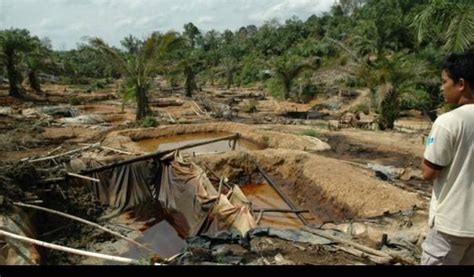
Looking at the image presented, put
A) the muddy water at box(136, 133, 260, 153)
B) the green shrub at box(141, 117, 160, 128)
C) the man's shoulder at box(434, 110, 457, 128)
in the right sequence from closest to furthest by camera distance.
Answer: the man's shoulder at box(434, 110, 457, 128), the muddy water at box(136, 133, 260, 153), the green shrub at box(141, 117, 160, 128)

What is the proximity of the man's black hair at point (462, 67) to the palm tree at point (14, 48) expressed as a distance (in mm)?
25460

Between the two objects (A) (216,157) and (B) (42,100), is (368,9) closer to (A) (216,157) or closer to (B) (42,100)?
(B) (42,100)

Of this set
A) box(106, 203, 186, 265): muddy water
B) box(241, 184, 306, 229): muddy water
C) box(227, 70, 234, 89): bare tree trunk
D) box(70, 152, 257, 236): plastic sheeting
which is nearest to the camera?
box(106, 203, 186, 265): muddy water

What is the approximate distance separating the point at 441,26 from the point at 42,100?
23117 mm

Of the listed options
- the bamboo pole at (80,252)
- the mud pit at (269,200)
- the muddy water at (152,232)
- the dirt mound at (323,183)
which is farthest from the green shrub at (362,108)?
the bamboo pole at (80,252)

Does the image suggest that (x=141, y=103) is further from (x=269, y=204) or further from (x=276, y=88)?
(x=276, y=88)

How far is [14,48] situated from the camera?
23.2 meters

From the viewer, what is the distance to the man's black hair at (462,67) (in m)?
2.17

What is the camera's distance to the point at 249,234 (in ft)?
17.8

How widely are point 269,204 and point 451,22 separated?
5817 mm

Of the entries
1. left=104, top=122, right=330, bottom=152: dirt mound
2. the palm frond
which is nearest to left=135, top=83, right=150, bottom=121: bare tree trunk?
the palm frond

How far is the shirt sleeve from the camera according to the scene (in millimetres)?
2117

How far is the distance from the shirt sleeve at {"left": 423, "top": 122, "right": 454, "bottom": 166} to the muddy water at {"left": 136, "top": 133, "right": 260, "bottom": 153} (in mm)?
11221

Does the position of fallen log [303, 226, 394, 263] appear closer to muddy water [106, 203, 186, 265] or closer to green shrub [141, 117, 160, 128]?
muddy water [106, 203, 186, 265]
